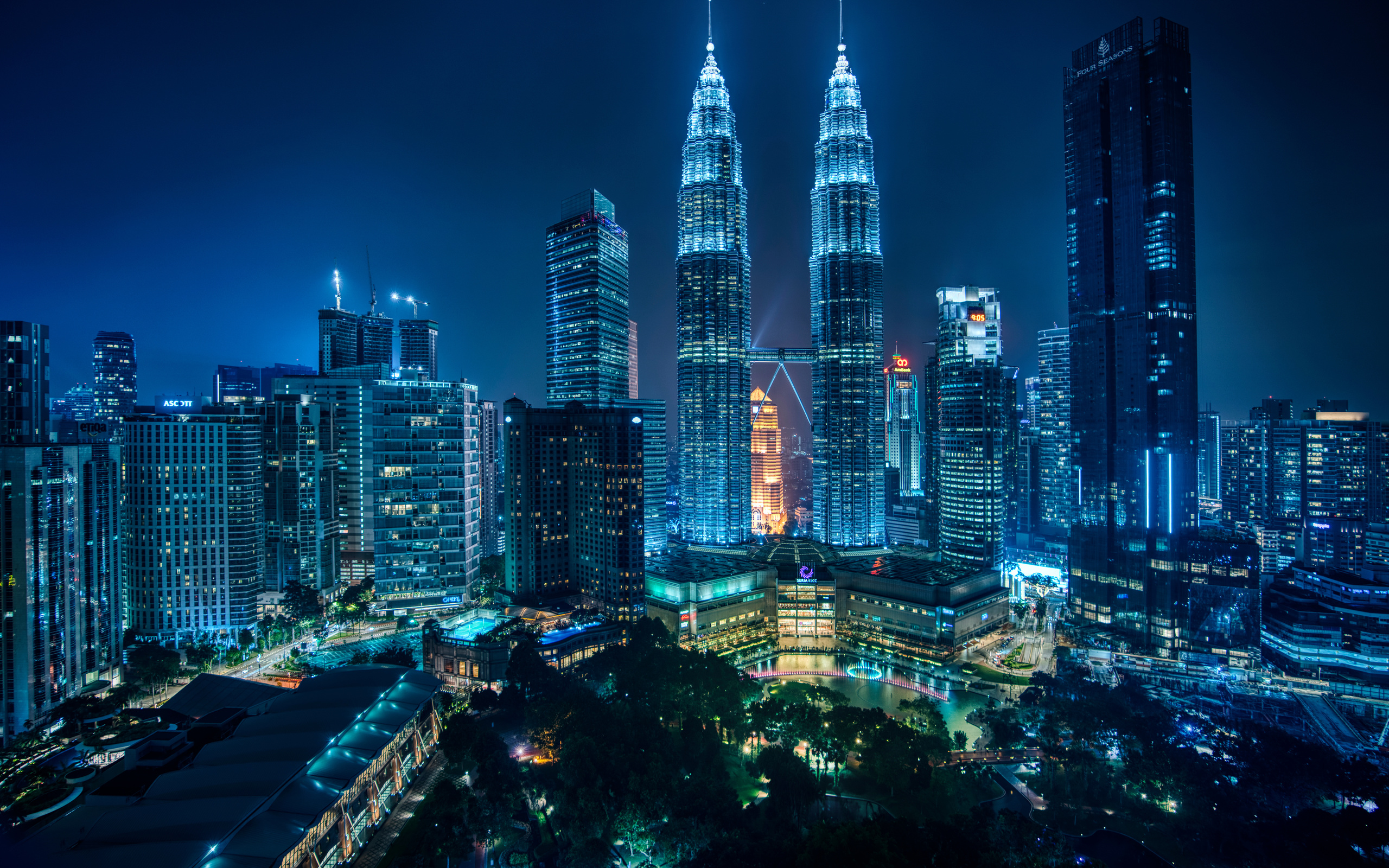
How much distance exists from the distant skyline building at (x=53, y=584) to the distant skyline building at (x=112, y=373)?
3124 inches

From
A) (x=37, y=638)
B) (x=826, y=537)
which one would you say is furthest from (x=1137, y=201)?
(x=37, y=638)

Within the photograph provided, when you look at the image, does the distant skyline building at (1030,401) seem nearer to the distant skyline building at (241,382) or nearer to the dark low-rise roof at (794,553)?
the dark low-rise roof at (794,553)

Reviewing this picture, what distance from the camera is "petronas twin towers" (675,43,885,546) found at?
10312 cm

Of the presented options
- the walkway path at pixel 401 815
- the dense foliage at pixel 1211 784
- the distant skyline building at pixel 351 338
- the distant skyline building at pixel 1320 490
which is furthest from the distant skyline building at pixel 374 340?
the distant skyline building at pixel 1320 490

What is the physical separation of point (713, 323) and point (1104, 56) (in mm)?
61639

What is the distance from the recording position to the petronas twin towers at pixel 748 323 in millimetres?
103125

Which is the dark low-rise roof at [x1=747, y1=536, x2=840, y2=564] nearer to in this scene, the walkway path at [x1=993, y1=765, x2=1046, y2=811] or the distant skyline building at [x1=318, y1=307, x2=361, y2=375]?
the walkway path at [x1=993, y1=765, x2=1046, y2=811]

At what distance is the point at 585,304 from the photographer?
9694cm

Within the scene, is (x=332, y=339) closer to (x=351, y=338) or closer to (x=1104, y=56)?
(x=351, y=338)

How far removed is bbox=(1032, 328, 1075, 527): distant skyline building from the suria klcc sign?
5018 centimetres

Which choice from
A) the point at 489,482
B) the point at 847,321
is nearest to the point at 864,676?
the point at 847,321

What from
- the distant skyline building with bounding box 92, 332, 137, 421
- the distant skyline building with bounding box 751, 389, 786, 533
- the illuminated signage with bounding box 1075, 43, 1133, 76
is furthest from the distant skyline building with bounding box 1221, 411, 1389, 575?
the distant skyline building with bounding box 92, 332, 137, 421

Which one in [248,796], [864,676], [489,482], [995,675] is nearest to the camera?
[248,796]

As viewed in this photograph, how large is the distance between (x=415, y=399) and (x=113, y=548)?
3030cm
